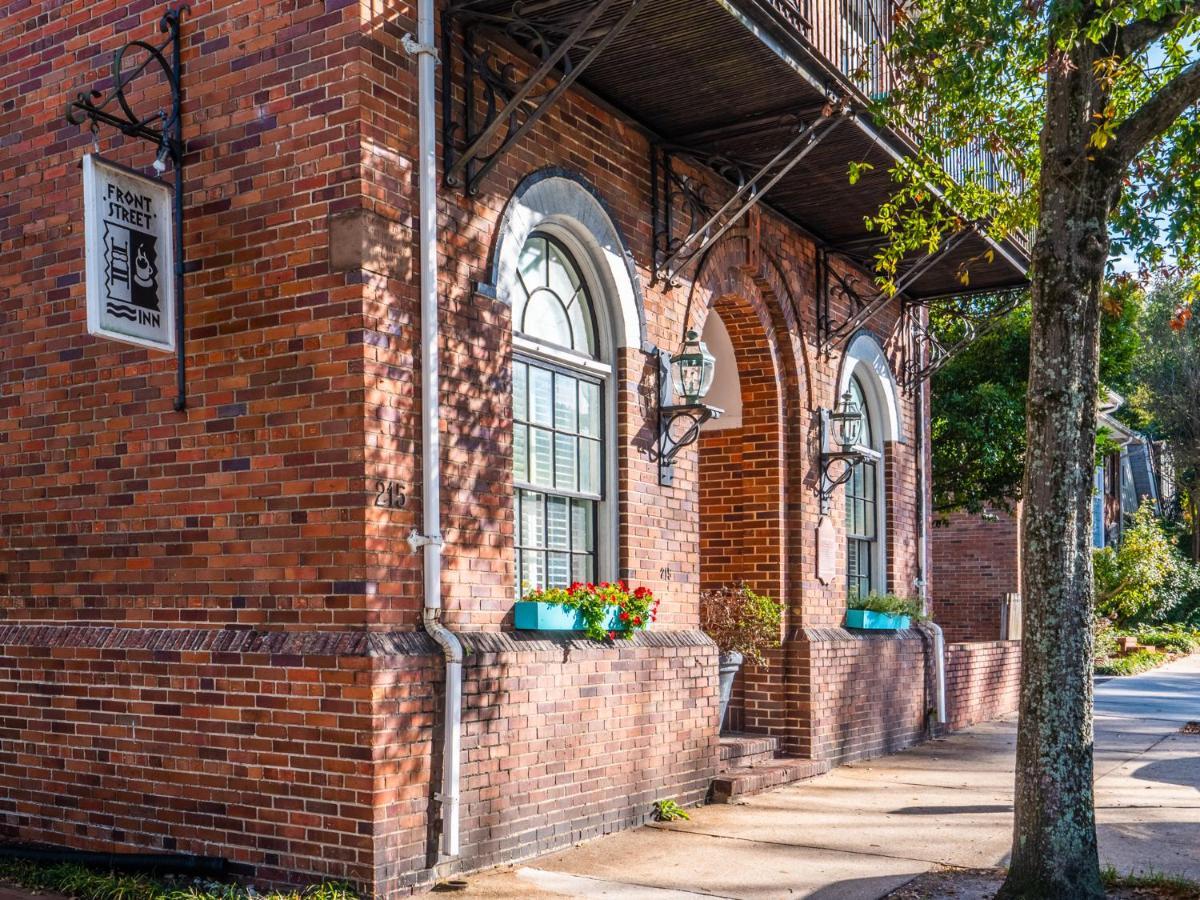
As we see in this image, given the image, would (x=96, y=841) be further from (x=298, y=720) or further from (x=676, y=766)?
(x=676, y=766)

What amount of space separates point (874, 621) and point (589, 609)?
5288 mm

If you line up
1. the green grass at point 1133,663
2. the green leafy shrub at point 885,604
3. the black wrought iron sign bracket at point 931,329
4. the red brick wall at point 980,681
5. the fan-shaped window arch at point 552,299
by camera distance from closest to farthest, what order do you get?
the fan-shaped window arch at point 552,299, the green leafy shrub at point 885,604, the black wrought iron sign bracket at point 931,329, the red brick wall at point 980,681, the green grass at point 1133,663

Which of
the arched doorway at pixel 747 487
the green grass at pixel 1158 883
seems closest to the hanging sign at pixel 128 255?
the arched doorway at pixel 747 487

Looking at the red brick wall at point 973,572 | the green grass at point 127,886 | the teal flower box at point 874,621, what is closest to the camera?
the green grass at point 127,886

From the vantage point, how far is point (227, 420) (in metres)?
6.87

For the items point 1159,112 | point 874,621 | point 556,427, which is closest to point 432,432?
point 556,427

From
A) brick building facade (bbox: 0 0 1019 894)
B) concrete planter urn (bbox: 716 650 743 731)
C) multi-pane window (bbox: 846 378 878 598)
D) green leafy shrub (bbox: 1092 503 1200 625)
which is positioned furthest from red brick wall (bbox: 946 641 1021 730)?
green leafy shrub (bbox: 1092 503 1200 625)

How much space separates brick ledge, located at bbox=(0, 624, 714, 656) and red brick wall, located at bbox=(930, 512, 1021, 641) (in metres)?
15.6

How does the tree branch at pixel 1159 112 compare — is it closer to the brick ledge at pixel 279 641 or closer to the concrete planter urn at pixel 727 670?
the brick ledge at pixel 279 641

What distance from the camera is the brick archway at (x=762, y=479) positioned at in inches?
433

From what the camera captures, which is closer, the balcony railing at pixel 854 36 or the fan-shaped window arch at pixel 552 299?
the fan-shaped window arch at pixel 552 299

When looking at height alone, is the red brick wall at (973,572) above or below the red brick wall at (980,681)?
above

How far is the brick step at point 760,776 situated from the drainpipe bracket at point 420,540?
12.0ft

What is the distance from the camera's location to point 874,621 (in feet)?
40.6
